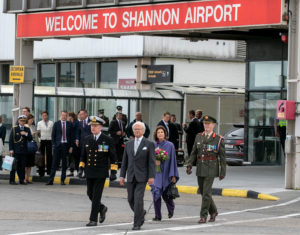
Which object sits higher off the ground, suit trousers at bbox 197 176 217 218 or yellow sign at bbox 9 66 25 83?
yellow sign at bbox 9 66 25 83

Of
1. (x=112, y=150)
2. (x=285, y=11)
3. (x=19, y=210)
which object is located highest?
(x=285, y=11)

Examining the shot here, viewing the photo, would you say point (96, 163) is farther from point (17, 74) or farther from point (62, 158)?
point (17, 74)

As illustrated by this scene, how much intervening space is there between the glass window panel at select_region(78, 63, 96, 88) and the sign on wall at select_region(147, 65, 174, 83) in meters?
4.75

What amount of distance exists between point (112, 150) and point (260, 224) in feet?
8.72

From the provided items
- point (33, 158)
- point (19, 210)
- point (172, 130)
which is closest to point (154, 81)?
point (172, 130)

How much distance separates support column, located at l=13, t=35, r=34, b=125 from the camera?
24.5m

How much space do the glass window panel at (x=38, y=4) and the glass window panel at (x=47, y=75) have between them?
20.0 m

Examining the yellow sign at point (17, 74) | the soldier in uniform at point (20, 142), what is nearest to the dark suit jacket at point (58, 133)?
the soldier in uniform at point (20, 142)

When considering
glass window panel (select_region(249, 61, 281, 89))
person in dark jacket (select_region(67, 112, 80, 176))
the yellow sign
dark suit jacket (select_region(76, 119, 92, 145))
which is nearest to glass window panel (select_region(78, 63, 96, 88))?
glass window panel (select_region(249, 61, 281, 89))

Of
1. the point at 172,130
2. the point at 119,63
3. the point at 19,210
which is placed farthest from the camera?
the point at 119,63

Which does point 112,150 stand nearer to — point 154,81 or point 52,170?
point 52,170

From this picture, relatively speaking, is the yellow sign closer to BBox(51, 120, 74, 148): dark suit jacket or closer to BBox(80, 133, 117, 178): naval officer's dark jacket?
BBox(51, 120, 74, 148): dark suit jacket

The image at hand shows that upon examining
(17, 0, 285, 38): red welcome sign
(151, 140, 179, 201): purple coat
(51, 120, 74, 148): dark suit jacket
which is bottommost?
(151, 140, 179, 201): purple coat

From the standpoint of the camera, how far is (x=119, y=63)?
41031 millimetres
